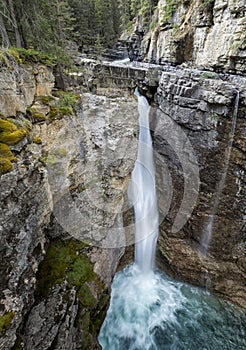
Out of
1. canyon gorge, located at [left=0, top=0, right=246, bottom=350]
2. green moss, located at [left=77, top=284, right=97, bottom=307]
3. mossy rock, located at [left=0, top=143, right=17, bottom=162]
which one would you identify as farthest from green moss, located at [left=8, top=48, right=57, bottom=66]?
green moss, located at [left=77, top=284, right=97, bottom=307]

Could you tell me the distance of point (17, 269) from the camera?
490 cm

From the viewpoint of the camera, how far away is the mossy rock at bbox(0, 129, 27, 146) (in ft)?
16.5

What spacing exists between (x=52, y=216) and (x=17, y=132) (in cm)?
301

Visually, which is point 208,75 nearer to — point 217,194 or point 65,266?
point 217,194

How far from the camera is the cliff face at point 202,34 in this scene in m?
9.73

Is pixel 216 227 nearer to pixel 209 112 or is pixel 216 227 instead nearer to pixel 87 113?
pixel 209 112

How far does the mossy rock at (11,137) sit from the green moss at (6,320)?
388 centimetres

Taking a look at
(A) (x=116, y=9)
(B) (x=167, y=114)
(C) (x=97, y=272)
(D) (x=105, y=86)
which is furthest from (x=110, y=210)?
(A) (x=116, y=9)

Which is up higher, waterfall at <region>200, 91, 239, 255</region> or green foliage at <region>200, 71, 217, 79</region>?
green foliage at <region>200, 71, 217, 79</region>

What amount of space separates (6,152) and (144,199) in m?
8.36

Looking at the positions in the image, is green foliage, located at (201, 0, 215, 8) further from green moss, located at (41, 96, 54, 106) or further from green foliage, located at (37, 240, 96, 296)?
green foliage, located at (37, 240, 96, 296)

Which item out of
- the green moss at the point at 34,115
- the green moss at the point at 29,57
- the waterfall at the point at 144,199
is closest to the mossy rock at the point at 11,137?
the green moss at the point at 34,115

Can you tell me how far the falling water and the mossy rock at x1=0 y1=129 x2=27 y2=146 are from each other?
721 cm

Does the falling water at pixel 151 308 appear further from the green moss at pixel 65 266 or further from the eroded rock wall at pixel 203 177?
the green moss at pixel 65 266
